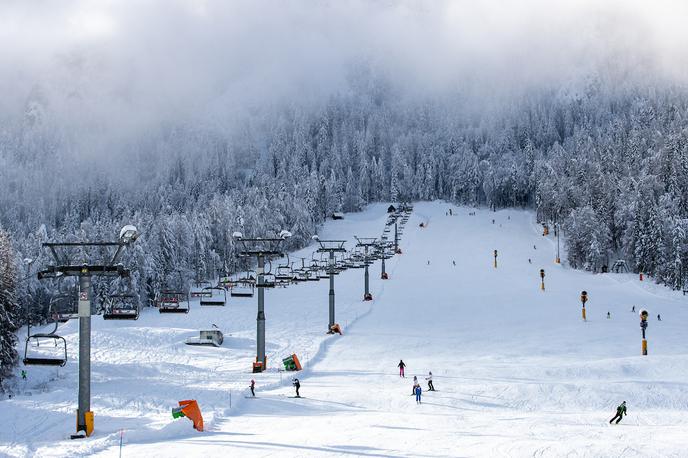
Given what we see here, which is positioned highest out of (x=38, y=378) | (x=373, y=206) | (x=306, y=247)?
(x=373, y=206)

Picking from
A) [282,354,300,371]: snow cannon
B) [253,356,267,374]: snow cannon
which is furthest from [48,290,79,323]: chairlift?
[282,354,300,371]: snow cannon

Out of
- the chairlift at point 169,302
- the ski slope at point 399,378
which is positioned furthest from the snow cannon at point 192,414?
the chairlift at point 169,302

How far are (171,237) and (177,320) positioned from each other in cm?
2395

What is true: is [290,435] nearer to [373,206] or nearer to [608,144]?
[608,144]

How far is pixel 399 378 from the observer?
3191 centimetres

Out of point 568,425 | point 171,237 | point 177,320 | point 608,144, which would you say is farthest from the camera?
point 608,144

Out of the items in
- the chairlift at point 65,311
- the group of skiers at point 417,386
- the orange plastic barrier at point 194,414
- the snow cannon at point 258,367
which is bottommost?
the snow cannon at point 258,367

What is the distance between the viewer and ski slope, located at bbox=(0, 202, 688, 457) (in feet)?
61.4

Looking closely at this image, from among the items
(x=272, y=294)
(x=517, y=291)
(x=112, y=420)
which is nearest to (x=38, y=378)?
(x=112, y=420)

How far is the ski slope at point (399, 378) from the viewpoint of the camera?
1872 cm

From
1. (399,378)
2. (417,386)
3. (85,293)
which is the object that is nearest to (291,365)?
(399,378)

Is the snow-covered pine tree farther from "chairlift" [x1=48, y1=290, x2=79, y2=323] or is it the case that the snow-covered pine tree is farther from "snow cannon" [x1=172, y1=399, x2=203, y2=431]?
"snow cannon" [x1=172, y1=399, x2=203, y2=431]

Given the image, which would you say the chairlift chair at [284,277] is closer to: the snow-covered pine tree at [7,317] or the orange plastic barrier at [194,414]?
the snow-covered pine tree at [7,317]

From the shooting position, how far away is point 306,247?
397ft
